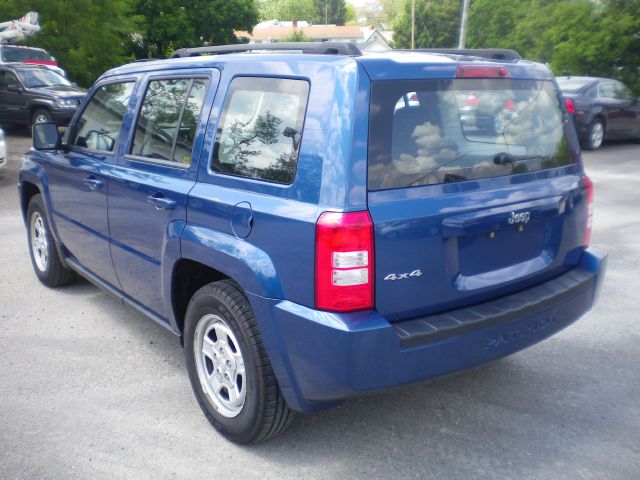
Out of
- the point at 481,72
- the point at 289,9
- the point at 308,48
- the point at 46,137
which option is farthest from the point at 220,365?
the point at 289,9

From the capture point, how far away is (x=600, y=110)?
1474 centimetres

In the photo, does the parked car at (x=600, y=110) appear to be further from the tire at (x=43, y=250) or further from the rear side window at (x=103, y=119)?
the rear side window at (x=103, y=119)

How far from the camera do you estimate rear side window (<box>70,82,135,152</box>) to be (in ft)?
13.9

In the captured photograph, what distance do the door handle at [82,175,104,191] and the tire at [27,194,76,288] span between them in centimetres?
112

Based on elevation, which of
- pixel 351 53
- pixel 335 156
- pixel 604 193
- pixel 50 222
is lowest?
pixel 604 193

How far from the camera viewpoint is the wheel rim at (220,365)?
3246 millimetres

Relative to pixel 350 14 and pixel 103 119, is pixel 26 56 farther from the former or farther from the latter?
pixel 350 14

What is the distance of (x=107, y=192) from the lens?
4184 mm

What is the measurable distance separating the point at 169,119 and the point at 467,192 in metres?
1.75

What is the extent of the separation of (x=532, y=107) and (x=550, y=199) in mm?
499

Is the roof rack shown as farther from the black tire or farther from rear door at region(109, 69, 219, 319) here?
the black tire

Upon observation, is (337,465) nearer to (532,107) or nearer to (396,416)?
(396,416)

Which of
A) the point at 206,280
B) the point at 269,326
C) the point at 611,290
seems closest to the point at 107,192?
the point at 206,280

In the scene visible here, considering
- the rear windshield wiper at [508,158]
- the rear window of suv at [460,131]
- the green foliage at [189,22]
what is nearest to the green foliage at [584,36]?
the green foliage at [189,22]
